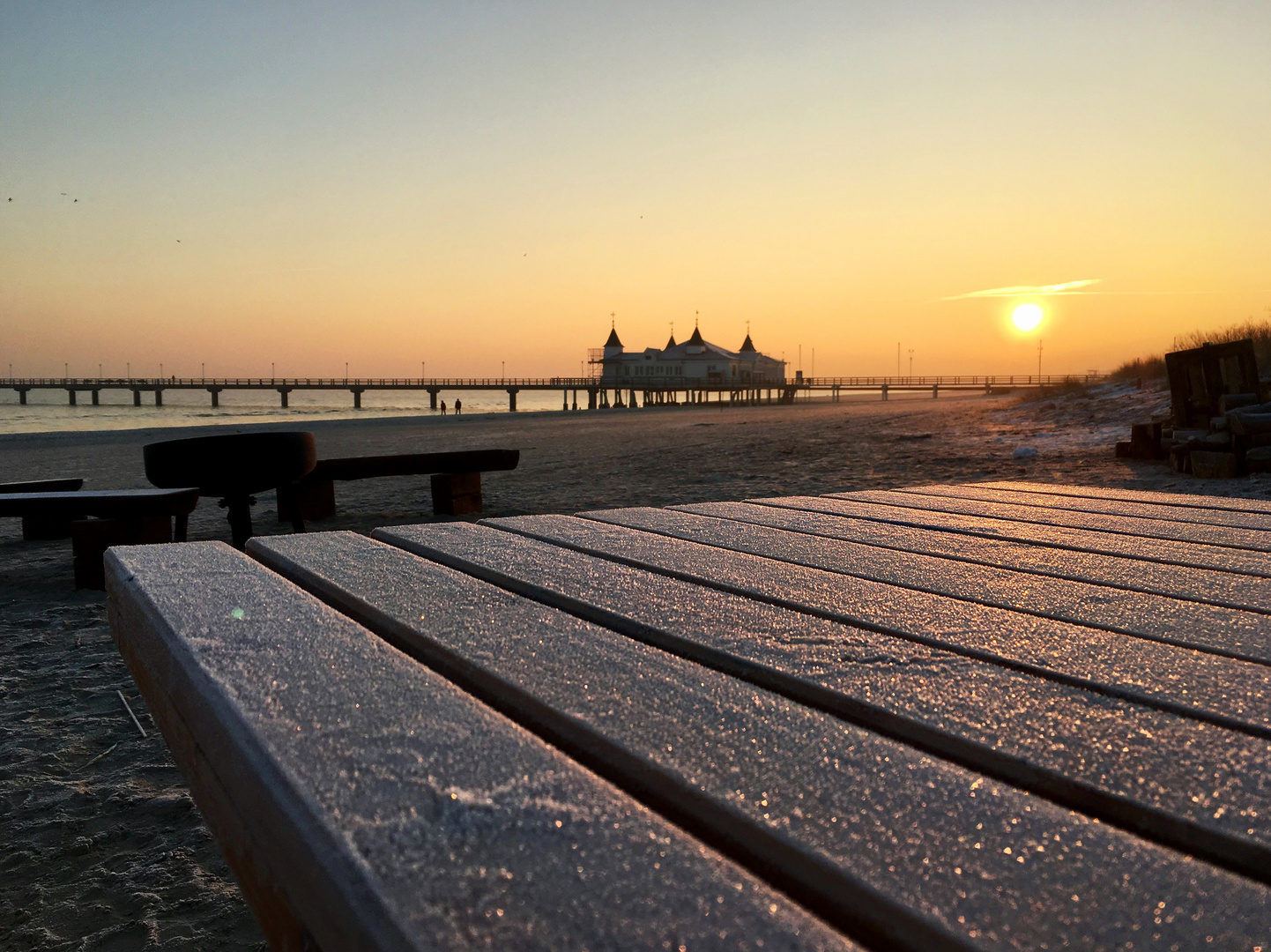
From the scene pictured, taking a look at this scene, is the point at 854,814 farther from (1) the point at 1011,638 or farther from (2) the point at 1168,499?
(2) the point at 1168,499

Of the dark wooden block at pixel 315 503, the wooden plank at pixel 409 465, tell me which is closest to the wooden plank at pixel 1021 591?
the wooden plank at pixel 409 465

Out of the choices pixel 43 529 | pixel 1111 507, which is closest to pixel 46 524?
pixel 43 529

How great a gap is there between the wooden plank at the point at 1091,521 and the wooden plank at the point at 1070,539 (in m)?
0.05

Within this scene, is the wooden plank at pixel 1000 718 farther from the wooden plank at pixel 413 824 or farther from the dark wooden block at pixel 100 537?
the dark wooden block at pixel 100 537

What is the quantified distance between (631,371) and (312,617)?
316 ft

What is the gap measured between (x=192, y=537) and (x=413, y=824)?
21.2ft

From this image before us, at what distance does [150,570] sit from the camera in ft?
5.45

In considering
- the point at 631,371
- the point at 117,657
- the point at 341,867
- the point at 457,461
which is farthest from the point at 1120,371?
the point at 631,371

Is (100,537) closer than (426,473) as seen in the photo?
Yes

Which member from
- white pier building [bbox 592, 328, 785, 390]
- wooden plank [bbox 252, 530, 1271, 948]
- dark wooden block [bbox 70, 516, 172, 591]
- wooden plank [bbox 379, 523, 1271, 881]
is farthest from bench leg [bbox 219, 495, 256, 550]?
white pier building [bbox 592, 328, 785, 390]

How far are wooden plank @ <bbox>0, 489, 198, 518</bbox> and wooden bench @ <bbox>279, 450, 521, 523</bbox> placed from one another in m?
1.47

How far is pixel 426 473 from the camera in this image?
6.76 meters

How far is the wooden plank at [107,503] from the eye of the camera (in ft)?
14.7

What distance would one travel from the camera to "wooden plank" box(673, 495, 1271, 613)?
143cm
